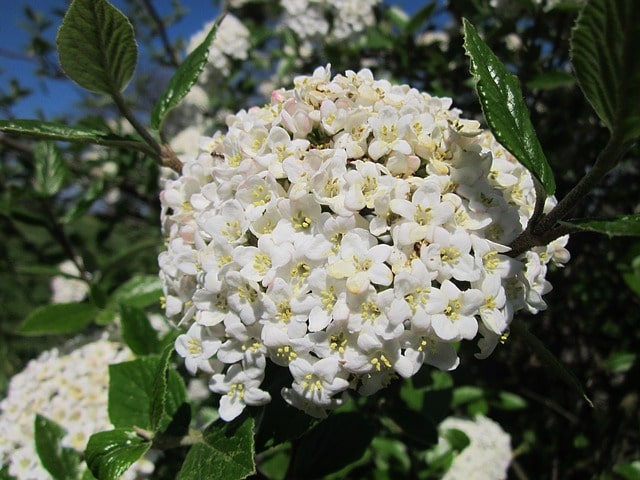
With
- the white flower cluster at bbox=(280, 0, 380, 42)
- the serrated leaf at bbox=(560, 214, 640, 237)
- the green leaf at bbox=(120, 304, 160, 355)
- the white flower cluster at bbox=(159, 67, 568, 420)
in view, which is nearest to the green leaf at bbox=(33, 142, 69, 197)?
the green leaf at bbox=(120, 304, 160, 355)

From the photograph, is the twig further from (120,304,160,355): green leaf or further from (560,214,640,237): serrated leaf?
(560,214,640,237): serrated leaf

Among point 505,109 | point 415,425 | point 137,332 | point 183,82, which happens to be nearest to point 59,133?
point 183,82

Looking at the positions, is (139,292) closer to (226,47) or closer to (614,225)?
(614,225)

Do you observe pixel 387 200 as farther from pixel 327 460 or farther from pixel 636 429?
pixel 636 429

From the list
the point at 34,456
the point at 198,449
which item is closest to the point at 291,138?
the point at 198,449

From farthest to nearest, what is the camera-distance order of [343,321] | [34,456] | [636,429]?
[636,429] → [34,456] → [343,321]

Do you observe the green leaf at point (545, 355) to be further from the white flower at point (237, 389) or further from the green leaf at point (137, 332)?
the green leaf at point (137, 332)
